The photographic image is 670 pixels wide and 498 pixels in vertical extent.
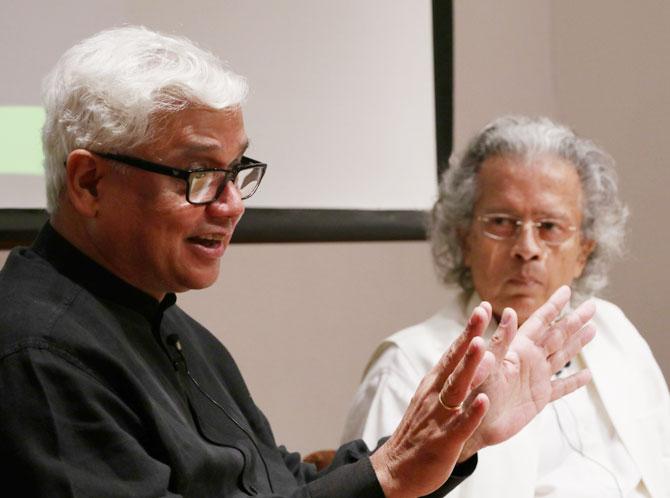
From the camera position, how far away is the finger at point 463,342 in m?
1.46

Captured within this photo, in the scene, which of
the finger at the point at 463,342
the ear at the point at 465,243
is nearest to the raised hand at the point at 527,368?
the finger at the point at 463,342

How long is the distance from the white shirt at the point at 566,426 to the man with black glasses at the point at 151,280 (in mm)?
605

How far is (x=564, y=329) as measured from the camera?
5.98ft

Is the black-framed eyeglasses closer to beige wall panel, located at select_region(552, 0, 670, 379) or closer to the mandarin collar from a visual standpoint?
the mandarin collar

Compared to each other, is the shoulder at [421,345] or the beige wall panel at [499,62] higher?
the beige wall panel at [499,62]

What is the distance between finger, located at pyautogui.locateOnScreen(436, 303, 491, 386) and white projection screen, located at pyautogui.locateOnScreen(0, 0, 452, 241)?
106 centimetres

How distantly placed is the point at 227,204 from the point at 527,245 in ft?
3.32

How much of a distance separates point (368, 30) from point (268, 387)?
1.04m

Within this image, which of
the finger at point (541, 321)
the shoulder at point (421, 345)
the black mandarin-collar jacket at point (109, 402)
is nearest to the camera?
the black mandarin-collar jacket at point (109, 402)

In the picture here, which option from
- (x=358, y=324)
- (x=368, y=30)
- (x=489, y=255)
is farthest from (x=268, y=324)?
(x=368, y=30)

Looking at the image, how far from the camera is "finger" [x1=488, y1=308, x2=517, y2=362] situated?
5.19ft

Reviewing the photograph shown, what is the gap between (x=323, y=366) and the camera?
2.94m

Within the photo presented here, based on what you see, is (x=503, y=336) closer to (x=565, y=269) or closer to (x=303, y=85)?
(x=565, y=269)

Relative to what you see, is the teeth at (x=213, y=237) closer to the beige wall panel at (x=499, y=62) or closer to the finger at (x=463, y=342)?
the finger at (x=463, y=342)
